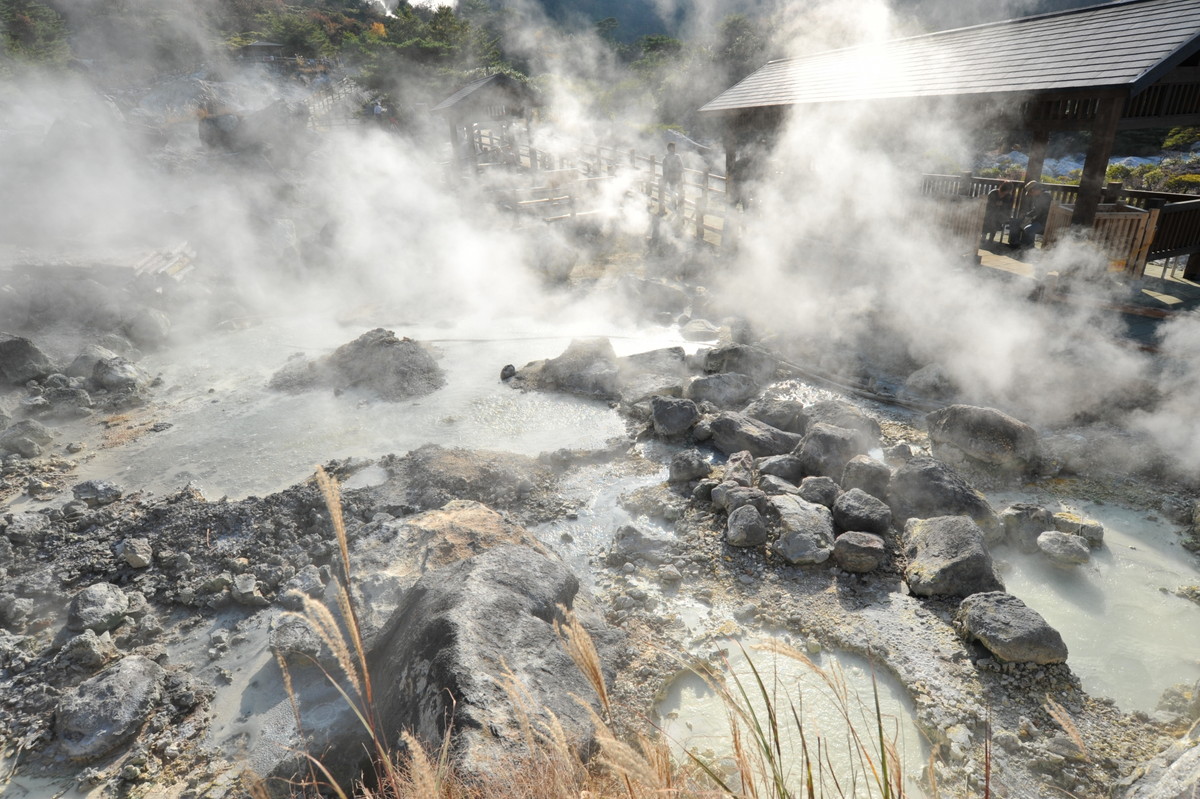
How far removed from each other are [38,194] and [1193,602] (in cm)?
2055

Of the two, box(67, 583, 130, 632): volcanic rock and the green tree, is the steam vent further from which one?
the green tree

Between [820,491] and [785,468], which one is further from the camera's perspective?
[785,468]

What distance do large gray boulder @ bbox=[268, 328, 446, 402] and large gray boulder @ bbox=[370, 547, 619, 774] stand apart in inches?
172

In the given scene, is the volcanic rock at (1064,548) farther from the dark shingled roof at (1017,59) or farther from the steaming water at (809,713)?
the dark shingled roof at (1017,59)

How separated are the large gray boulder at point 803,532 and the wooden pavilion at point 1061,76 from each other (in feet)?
19.7

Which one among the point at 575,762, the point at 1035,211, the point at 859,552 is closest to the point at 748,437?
the point at 859,552

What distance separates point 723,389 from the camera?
7547 mm

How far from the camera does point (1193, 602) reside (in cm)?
435

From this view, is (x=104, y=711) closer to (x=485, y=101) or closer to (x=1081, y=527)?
(x=1081, y=527)

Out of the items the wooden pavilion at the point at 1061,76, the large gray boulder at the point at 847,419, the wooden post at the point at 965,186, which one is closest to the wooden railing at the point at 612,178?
the wooden pavilion at the point at 1061,76

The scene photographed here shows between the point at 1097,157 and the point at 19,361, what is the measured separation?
13.9 m

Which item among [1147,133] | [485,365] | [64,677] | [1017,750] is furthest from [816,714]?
[1147,133]

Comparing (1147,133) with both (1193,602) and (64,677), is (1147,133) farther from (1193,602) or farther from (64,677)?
(64,677)

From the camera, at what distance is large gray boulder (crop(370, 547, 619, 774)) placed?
2.56 meters
